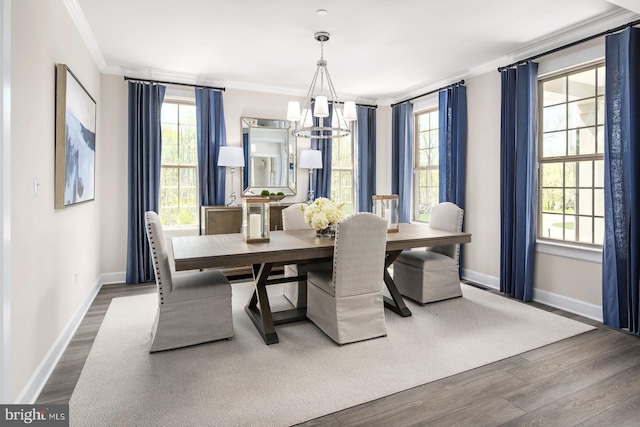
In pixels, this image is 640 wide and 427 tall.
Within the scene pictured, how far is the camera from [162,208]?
5.00 m

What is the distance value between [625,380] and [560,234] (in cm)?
186

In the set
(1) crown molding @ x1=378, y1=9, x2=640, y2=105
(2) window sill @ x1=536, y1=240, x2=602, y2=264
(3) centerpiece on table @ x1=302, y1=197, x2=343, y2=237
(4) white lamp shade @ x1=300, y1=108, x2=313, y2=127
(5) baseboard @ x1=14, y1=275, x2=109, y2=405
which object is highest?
(1) crown molding @ x1=378, y1=9, x2=640, y2=105

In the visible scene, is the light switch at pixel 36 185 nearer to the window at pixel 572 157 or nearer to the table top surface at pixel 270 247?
the table top surface at pixel 270 247

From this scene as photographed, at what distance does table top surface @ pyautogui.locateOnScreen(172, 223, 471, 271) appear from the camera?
2568 millimetres

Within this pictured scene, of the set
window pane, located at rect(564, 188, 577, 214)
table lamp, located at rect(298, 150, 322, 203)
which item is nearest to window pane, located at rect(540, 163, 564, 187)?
window pane, located at rect(564, 188, 577, 214)

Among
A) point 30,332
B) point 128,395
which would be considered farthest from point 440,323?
point 30,332

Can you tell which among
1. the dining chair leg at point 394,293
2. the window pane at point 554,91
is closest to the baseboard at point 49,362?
the dining chair leg at point 394,293

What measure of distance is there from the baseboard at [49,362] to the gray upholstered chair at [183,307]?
2.00ft

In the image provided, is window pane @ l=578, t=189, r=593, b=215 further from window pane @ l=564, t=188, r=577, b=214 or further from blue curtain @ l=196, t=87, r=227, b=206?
blue curtain @ l=196, t=87, r=227, b=206

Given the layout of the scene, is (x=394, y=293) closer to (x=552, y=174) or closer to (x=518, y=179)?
(x=518, y=179)

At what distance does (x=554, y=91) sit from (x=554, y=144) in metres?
0.55

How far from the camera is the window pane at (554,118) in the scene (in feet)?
12.4

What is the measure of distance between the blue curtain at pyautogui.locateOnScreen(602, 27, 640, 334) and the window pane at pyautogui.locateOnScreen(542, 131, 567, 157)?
0.58 meters


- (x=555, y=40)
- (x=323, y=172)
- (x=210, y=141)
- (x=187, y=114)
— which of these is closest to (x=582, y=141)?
(x=555, y=40)
